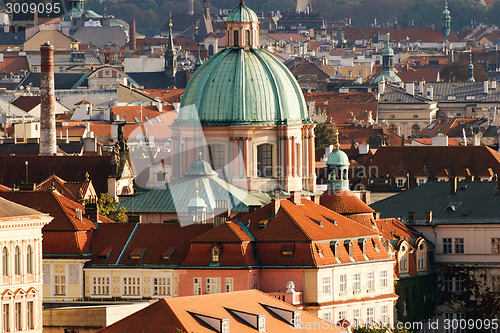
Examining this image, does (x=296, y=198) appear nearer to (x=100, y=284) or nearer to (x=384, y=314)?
(x=384, y=314)

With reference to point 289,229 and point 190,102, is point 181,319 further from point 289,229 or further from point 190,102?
point 190,102

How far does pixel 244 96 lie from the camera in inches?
3942

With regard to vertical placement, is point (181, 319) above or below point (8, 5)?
below

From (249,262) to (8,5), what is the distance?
51.6 ft

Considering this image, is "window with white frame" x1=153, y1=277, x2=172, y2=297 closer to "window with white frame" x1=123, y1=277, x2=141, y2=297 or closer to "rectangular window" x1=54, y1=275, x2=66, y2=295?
"window with white frame" x1=123, y1=277, x2=141, y2=297

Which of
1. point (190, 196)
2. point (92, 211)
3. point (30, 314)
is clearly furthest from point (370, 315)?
point (30, 314)

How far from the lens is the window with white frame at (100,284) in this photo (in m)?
83.7

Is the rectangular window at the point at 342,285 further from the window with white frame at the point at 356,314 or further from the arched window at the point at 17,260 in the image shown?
the arched window at the point at 17,260

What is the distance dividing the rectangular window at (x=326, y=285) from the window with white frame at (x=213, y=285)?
10.7 feet

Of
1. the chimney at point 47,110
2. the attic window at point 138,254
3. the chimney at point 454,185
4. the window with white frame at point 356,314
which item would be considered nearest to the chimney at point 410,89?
the chimney at point 47,110

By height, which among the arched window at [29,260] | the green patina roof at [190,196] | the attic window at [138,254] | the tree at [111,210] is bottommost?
the attic window at [138,254]

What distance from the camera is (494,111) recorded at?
176m

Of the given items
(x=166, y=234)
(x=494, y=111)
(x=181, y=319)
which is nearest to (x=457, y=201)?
(x=166, y=234)

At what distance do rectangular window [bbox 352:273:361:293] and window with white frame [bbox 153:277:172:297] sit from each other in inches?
229
